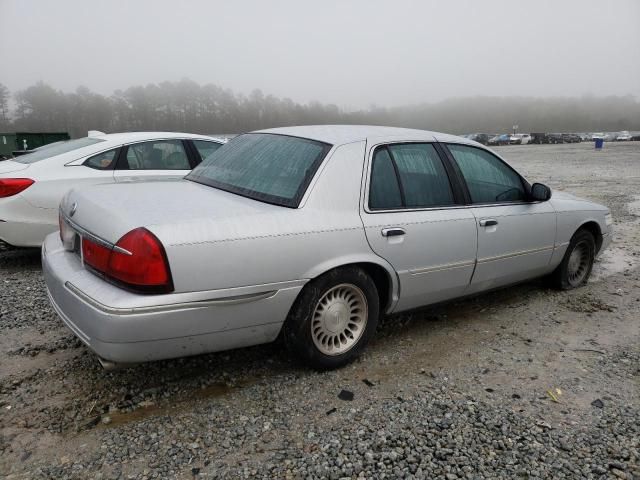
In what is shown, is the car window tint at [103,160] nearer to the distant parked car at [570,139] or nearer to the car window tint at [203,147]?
the car window tint at [203,147]

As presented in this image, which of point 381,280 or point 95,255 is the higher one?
point 95,255

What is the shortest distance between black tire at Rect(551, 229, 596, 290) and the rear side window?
179 centimetres

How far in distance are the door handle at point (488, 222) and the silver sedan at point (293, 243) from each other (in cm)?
1

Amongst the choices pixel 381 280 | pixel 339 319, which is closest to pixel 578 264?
pixel 381 280

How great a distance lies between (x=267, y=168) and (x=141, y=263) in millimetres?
1142

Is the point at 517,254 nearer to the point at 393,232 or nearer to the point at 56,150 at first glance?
the point at 393,232

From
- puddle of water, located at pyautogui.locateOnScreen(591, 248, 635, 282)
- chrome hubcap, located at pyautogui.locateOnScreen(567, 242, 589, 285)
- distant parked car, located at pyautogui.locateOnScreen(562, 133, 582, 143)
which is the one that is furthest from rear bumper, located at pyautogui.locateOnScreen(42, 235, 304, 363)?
distant parked car, located at pyautogui.locateOnScreen(562, 133, 582, 143)

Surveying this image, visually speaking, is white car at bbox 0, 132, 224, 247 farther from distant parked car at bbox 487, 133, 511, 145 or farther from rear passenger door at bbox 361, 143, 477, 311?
distant parked car at bbox 487, 133, 511, 145

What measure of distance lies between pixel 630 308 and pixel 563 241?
83cm

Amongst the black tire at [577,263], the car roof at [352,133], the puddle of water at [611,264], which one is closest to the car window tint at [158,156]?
the car roof at [352,133]

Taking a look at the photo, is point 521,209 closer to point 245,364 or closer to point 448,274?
point 448,274

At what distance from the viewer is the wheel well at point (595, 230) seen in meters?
4.76

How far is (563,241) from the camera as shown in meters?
4.43

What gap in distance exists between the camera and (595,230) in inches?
192
